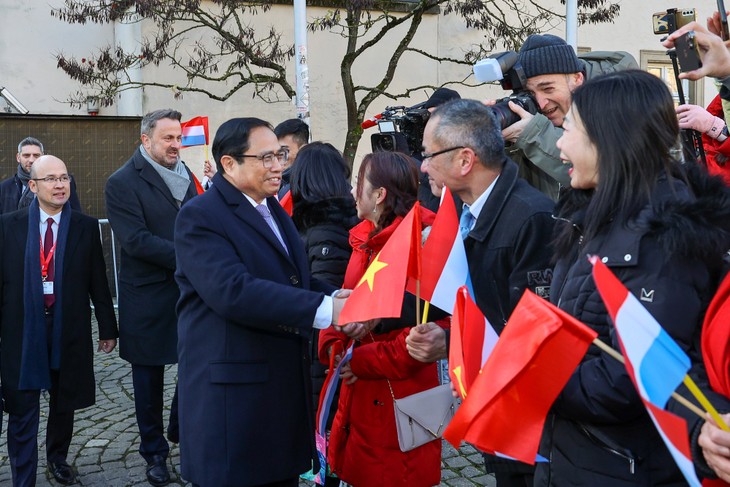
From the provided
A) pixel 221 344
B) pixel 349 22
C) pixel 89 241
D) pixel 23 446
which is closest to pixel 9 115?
pixel 349 22

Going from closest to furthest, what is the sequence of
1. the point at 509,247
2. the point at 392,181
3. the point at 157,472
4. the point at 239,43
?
the point at 509,247, the point at 392,181, the point at 157,472, the point at 239,43

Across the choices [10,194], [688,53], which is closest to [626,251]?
[688,53]

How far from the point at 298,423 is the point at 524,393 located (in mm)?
1521

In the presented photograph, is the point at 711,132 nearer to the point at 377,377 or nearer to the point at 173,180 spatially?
the point at 377,377

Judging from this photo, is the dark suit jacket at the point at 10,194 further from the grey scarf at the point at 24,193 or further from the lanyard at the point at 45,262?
the lanyard at the point at 45,262

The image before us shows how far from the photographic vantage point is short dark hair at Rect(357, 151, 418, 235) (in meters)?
3.87

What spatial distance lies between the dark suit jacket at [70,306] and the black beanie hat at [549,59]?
3137 mm

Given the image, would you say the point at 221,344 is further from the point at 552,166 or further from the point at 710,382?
the point at 710,382

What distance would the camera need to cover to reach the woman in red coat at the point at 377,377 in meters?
3.65

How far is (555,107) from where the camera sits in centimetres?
379

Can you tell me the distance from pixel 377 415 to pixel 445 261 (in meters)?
1.06

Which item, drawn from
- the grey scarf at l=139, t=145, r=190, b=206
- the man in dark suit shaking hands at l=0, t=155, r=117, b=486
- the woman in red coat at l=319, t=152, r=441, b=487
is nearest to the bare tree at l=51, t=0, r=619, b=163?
the grey scarf at l=139, t=145, r=190, b=206

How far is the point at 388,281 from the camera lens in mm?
2941

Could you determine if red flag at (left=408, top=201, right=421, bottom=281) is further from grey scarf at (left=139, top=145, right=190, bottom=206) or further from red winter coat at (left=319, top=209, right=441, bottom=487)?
grey scarf at (left=139, top=145, right=190, bottom=206)
